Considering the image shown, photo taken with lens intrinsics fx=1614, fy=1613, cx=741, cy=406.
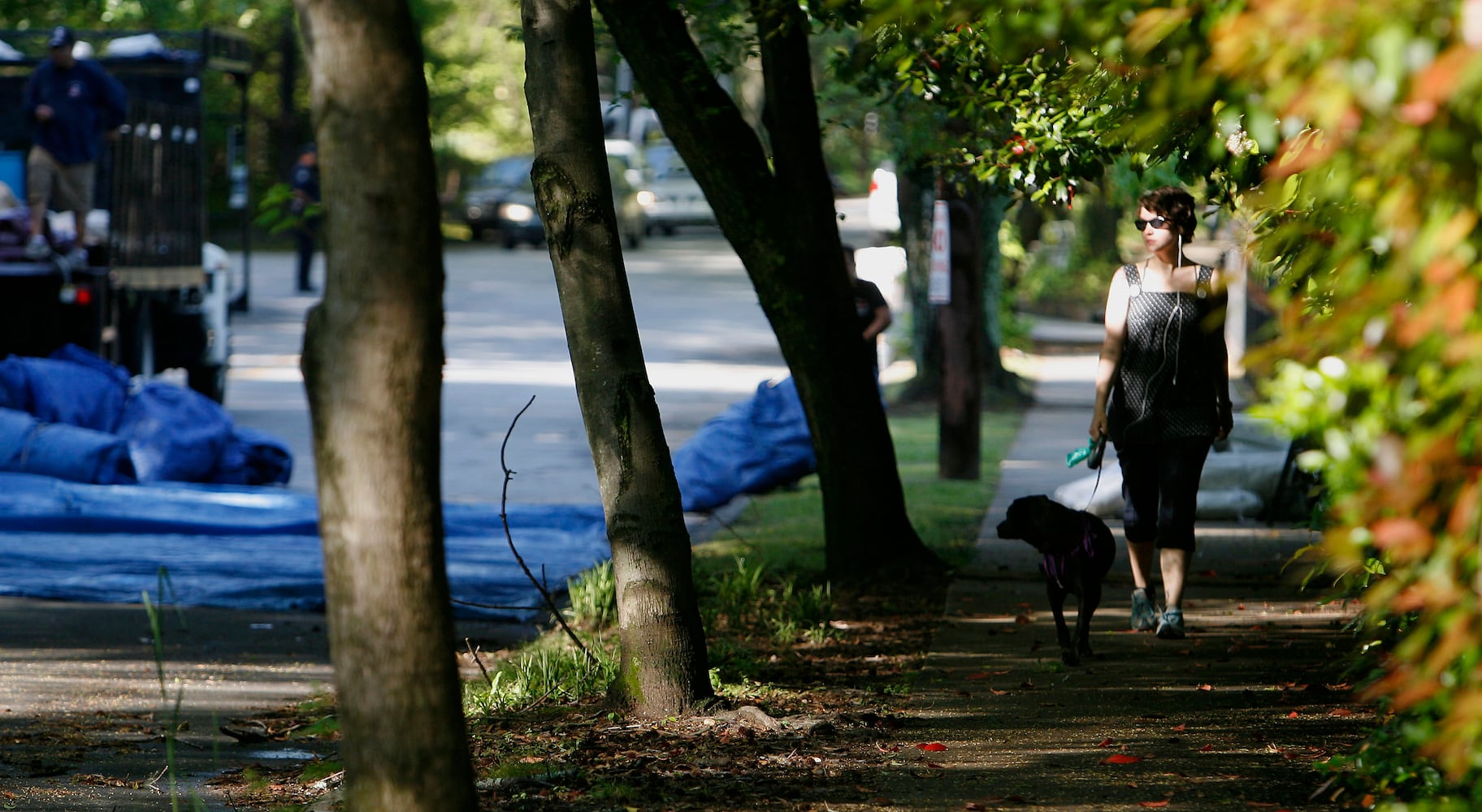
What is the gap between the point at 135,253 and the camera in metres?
13.7

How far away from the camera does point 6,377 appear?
458 inches

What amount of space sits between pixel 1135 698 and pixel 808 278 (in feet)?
9.58

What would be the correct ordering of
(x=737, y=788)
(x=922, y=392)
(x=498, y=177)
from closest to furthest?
1. (x=737, y=788)
2. (x=922, y=392)
3. (x=498, y=177)

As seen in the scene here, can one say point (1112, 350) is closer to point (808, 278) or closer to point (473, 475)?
point (808, 278)

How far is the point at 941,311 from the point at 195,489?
5.44 m

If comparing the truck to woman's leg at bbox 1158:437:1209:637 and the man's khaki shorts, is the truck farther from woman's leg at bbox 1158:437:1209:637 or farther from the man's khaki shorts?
woman's leg at bbox 1158:437:1209:637

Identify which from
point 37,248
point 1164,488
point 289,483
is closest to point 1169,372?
point 1164,488

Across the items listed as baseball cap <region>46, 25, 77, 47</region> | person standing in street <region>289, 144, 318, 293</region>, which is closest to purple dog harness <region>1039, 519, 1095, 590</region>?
baseball cap <region>46, 25, 77, 47</region>

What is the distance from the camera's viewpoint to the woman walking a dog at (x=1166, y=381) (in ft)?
22.2

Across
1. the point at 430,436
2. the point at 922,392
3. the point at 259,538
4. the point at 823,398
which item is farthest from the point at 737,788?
the point at 922,392

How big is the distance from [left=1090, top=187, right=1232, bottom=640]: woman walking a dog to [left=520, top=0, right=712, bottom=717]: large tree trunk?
2.21 meters

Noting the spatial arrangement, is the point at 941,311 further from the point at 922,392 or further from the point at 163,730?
the point at 163,730

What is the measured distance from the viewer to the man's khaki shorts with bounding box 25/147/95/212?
1389 cm

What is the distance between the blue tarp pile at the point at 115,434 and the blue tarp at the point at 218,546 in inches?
13.7
